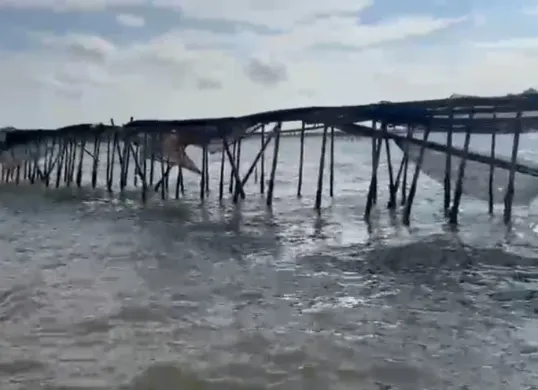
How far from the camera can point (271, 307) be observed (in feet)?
24.3

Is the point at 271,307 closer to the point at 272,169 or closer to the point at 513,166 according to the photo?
the point at 513,166

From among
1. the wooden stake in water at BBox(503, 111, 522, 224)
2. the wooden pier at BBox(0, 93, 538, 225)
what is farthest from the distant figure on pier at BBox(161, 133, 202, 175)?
the wooden stake in water at BBox(503, 111, 522, 224)

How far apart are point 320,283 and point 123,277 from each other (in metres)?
2.43

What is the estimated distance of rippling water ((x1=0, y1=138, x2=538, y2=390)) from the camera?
5.52 metres

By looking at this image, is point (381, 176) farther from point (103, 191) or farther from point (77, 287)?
point (77, 287)

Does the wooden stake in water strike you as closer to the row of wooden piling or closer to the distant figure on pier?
the row of wooden piling

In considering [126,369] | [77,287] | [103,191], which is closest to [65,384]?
[126,369]

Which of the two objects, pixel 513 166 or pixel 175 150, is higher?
pixel 513 166

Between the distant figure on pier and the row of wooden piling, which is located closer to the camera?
the row of wooden piling

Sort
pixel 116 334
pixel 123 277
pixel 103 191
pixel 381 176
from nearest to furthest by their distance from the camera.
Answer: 1. pixel 116 334
2. pixel 123 277
3. pixel 103 191
4. pixel 381 176

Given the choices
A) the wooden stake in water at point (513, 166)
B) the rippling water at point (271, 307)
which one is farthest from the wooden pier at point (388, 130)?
the rippling water at point (271, 307)

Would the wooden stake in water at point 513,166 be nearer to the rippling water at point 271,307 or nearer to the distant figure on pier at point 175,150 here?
the rippling water at point 271,307

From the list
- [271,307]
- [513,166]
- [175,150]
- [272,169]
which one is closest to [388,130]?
[272,169]

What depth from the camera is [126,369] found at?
556cm
